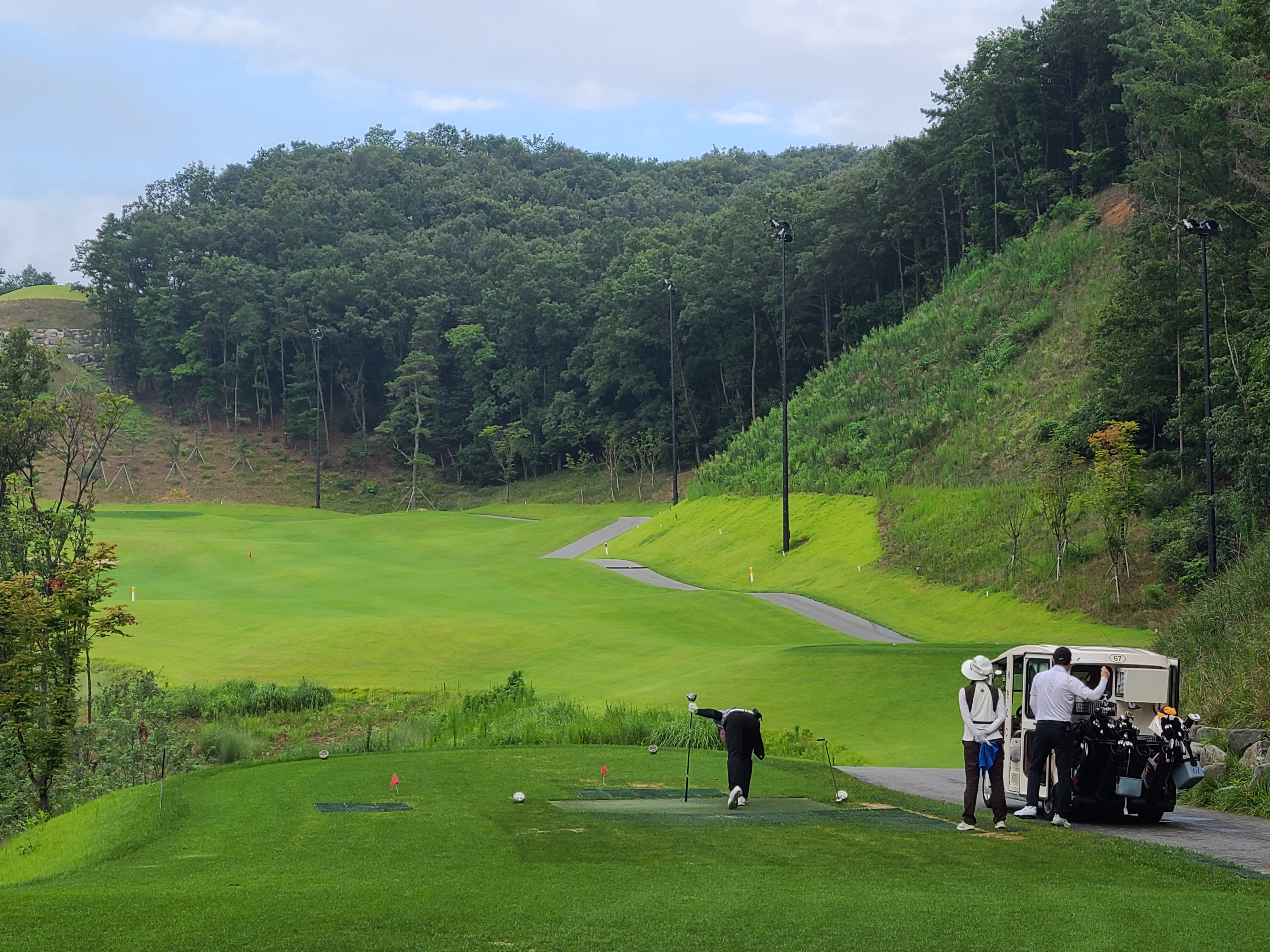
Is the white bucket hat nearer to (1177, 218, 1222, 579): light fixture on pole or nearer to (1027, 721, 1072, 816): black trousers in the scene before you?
(1027, 721, 1072, 816): black trousers

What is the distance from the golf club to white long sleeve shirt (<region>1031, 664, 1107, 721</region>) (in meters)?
2.66

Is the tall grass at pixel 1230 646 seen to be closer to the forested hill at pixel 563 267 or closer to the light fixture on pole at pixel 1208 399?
the light fixture on pole at pixel 1208 399

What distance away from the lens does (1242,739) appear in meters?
15.4

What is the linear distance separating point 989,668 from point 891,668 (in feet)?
40.5

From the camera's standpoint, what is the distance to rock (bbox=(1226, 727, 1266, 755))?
49.8ft

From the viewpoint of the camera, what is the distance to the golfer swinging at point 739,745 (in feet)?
44.2

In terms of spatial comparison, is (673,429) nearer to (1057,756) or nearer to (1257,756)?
(1257,756)


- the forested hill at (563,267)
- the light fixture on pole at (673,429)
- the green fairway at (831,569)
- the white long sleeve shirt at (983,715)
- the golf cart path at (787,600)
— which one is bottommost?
the golf cart path at (787,600)

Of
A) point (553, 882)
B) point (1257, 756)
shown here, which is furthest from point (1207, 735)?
point (553, 882)

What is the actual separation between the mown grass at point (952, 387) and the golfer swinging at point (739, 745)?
106 ft

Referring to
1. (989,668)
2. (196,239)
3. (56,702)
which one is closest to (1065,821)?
(989,668)

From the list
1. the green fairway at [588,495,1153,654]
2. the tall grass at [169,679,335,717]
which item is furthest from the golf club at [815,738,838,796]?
the tall grass at [169,679,335,717]

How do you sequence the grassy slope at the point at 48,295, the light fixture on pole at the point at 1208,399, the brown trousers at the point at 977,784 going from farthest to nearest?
the grassy slope at the point at 48,295 < the light fixture on pole at the point at 1208,399 < the brown trousers at the point at 977,784

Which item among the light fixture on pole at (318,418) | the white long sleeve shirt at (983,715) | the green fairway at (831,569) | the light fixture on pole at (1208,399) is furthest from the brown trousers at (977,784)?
the light fixture on pole at (318,418)
